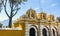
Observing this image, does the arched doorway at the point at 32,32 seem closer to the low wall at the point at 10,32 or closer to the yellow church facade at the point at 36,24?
the yellow church facade at the point at 36,24

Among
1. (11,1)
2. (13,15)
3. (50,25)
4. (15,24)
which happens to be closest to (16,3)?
(11,1)

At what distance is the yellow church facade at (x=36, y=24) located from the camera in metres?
14.9

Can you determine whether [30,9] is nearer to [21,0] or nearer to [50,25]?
[50,25]

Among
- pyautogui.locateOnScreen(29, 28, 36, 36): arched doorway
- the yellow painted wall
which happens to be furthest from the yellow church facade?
the yellow painted wall

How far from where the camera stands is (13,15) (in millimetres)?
19453

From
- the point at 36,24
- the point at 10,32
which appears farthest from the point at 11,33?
the point at 36,24

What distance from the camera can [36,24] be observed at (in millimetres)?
15344

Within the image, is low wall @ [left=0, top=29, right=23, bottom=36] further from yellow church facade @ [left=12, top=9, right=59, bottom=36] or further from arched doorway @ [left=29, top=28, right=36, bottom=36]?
arched doorway @ [left=29, top=28, right=36, bottom=36]

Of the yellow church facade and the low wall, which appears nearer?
the low wall

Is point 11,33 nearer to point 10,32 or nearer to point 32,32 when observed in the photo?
point 10,32

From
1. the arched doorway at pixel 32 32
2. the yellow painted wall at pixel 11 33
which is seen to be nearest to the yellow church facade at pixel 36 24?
the arched doorway at pixel 32 32

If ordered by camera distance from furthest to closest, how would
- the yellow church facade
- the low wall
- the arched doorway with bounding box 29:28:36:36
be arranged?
the arched doorway with bounding box 29:28:36:36 → the yellow church facade → the low wall

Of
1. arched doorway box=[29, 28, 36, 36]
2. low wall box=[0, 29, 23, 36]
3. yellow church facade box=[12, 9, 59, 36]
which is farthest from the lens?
arched doorway box=[29, 28, 36, 36]

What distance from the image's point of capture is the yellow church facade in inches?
585
